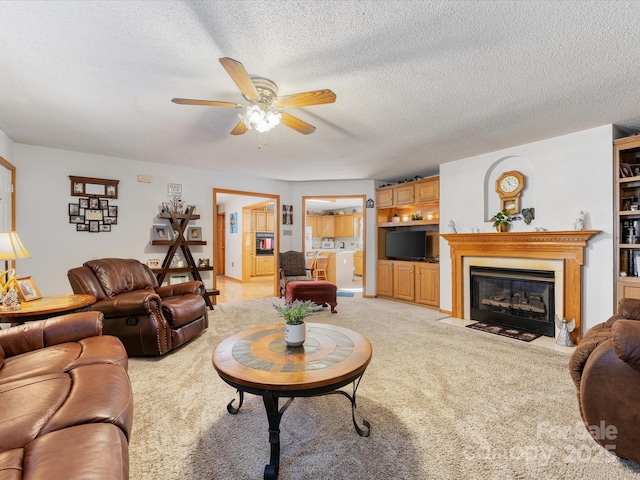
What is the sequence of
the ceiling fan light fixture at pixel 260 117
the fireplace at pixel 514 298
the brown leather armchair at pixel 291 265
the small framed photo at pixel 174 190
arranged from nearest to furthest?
1. the ceiling fan light fixture at pixel 260 117
2. the fireplace at pixel 514 298
3. the small framed photo at pixel 174 190
4. the brown leather armchair at pixel 291 265

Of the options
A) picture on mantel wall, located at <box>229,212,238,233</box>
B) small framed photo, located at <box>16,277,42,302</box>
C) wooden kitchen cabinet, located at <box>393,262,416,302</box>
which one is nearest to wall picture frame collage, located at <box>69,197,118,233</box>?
small framed photo, located at <box>16,277,42,302</box>

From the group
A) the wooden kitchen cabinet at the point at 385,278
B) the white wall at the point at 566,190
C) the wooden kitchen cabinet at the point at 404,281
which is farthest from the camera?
the wooden kitchen cabinet at the point at 385,278

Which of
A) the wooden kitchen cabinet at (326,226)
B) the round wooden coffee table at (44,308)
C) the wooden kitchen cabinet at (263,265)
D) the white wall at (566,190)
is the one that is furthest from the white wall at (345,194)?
the round wooden coffee table at (44,308)

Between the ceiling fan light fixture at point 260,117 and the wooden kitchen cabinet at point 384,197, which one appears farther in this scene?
the wooden kitchen cabinet at point 384,197

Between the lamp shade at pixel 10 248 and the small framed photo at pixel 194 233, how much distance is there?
277 centimetres

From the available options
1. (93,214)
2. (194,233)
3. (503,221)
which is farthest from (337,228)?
(93,214)

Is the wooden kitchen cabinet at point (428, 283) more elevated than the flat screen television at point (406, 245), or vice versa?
the flat screen television at point (406, 245)

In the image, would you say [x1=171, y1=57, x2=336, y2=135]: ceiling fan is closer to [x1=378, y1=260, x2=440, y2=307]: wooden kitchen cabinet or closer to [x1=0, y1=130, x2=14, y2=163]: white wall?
[x1=0, y1=130, x2=14, y2=163]: white wall

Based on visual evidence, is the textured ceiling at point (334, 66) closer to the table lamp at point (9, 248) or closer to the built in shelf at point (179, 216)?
the table lamp at point (9, 248)

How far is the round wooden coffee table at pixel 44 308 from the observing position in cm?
229

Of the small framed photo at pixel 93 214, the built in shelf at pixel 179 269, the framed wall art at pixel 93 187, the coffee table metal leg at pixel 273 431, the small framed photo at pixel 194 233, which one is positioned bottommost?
the coffee table metal leg at pixel 273 431

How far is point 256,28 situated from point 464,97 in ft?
6.01

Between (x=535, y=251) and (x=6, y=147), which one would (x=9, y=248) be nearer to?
(x=6, y=147)

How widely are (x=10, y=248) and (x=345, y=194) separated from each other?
16.5 feet
